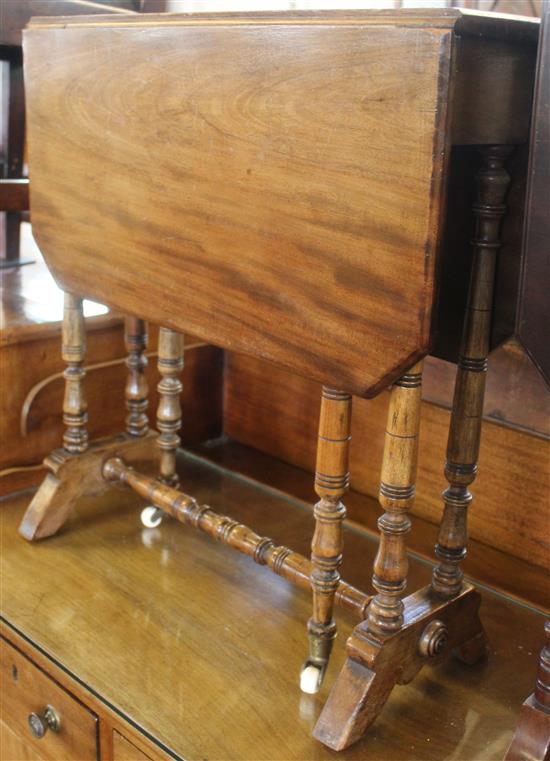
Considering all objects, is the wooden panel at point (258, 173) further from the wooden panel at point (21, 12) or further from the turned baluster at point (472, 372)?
the wooden panel at point (21, 12)

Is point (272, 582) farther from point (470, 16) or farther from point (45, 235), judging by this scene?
point (470, 16)

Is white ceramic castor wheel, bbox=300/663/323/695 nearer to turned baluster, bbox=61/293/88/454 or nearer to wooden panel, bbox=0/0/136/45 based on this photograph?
turned baluster, bbox=61/293/88/454

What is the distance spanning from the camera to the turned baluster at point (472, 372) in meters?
1.16

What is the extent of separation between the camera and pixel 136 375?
1831 mm

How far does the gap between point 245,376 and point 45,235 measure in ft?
2.45

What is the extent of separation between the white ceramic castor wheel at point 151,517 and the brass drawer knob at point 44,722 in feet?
1.41

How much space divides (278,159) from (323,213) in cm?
10

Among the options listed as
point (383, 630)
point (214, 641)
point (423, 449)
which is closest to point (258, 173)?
point (383, 630)

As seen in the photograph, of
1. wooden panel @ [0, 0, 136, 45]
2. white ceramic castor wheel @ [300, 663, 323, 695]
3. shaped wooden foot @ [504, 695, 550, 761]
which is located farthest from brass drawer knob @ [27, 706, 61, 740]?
wooden panel @ [0, 0, 136, 45]

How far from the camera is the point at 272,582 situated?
5.38ft

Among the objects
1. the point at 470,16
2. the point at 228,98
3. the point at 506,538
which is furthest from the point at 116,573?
the point at 470,16

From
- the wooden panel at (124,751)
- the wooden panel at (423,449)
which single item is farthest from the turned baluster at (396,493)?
the wooden panel at (423,449)

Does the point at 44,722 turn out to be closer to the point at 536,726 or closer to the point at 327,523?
the point at 327,523

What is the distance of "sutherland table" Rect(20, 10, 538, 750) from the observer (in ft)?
3.36
